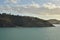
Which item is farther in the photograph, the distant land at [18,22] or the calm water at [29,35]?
the distant land at [18,22]

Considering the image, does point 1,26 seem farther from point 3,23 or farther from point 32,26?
point 32,26

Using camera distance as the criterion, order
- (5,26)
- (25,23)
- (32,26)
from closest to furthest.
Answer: (25,23)
(32,26)
(5,26)

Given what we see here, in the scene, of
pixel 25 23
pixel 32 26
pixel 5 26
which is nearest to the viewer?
pixel 25 23

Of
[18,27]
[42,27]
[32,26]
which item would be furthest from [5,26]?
[42,27]

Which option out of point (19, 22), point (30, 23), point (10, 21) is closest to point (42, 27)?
point (30, 23)

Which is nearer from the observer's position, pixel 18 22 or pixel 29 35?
pixel 29 35

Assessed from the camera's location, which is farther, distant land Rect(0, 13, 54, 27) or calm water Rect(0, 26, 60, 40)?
distant land Rect(0, 13, 54, 27)

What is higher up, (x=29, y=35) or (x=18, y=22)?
(x=18, y=22)

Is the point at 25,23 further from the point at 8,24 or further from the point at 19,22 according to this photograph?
the point at 8,24

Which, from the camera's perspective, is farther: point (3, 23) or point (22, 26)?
point (3, 23)
